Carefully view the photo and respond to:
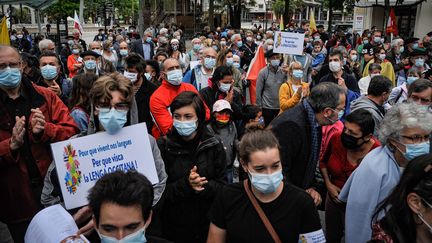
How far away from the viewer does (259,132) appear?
2.50 metres

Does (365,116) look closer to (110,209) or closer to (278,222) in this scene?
(278,222)

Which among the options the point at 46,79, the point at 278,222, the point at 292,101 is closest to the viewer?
the point at 278,222

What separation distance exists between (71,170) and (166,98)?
80.0 inches

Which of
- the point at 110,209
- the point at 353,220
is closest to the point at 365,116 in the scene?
the point at 353,220

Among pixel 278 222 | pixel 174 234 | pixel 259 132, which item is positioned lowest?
pixel 174 234

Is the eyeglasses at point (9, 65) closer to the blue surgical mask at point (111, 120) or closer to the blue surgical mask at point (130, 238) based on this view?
the blue surgical mask at point (111, 120)

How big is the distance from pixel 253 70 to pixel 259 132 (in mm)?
5525

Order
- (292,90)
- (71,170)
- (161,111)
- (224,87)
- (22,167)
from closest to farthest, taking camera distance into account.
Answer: (71,170), (22,167), (161,111), (224,87), (292,90)

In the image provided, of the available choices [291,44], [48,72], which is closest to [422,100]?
[291,44]

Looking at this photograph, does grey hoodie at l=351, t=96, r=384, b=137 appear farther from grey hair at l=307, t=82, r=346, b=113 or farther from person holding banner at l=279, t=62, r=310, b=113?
grey hair at l=307, t=82, r=346, b=113

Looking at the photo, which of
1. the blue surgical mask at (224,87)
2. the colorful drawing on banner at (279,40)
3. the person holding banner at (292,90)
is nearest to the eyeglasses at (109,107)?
the blue surgical mask at (224,87)

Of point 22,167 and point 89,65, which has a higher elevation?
point 89,65

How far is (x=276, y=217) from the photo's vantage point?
2291 mm

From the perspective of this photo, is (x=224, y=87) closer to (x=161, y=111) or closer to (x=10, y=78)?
(x=161, y=111)
